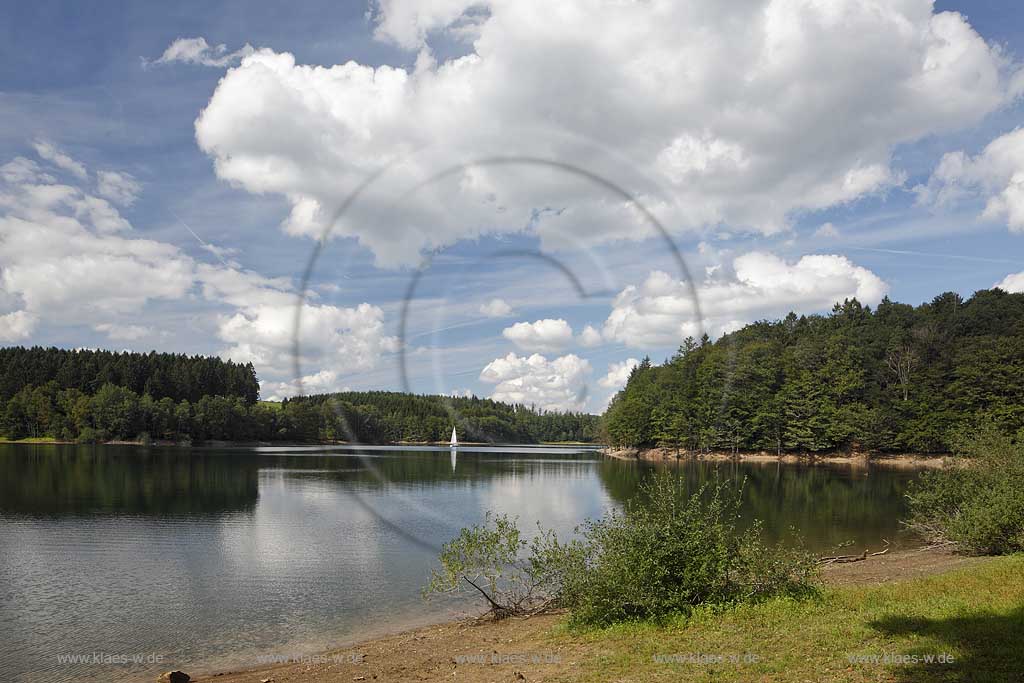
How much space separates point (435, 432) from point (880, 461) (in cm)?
10722

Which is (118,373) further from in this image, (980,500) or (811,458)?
(980,500)

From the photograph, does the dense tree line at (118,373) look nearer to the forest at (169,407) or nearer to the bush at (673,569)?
the forest at (169,407)

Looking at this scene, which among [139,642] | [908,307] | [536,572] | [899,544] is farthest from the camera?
[908,307]

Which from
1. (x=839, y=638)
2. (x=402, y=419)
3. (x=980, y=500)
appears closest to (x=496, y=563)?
(x=839, y=638)

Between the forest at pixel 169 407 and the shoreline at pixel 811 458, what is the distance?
1055 inches

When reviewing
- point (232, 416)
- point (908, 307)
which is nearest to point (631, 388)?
point (908, 307)

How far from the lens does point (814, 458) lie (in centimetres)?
11088

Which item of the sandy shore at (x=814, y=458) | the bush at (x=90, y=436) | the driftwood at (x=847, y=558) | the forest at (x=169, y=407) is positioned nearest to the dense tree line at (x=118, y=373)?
the forest at (x=169, y=407)

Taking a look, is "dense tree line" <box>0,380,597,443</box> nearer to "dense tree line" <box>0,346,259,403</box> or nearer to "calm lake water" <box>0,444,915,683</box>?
"dense tree line" <box>0,346,259,403</box>

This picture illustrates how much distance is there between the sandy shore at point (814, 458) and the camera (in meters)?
103

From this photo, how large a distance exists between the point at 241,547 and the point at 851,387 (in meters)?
109

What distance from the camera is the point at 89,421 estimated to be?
5271 inches

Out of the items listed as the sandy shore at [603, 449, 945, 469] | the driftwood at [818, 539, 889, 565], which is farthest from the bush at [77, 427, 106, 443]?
the driftwood at [818, 539, 889, 565]

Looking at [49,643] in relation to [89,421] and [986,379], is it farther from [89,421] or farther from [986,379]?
[89,421]
